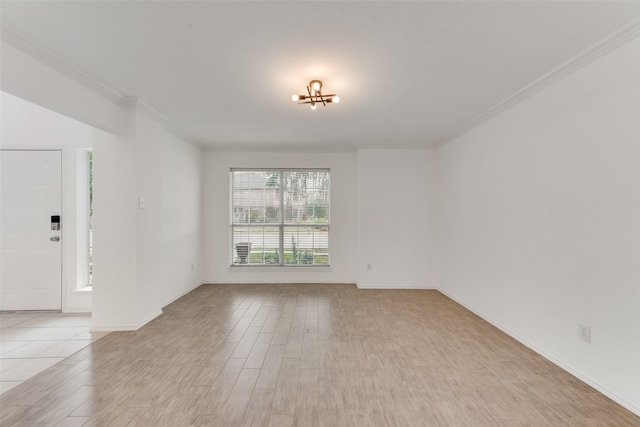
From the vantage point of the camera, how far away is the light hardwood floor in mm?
1873

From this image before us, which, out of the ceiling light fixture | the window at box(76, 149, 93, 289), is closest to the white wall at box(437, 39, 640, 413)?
the ceiling light fixture

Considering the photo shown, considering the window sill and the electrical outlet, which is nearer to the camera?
the electrical outlet

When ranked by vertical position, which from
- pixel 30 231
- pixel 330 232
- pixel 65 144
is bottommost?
pixel 330 232

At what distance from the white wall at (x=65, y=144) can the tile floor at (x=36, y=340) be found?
1.10 feet

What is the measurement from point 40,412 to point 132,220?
182cm

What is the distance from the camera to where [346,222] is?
17.8 feet

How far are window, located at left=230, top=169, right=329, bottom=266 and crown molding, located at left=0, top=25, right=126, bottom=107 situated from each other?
2.60m

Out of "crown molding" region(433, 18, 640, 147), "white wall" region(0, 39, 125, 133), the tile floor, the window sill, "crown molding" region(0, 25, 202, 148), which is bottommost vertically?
the tile floor

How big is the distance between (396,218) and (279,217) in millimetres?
2136

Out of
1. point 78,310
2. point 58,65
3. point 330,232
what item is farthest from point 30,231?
point 330,232

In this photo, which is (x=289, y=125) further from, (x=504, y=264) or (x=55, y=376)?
(x=55, y=376)

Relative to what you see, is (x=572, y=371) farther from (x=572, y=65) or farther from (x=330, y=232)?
(x=330, y=232)

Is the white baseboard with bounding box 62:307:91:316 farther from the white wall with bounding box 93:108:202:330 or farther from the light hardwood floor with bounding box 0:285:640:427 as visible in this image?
the light hardwood floor with bounding box 0:285:640:427

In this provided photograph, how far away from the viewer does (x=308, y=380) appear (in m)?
2.27
